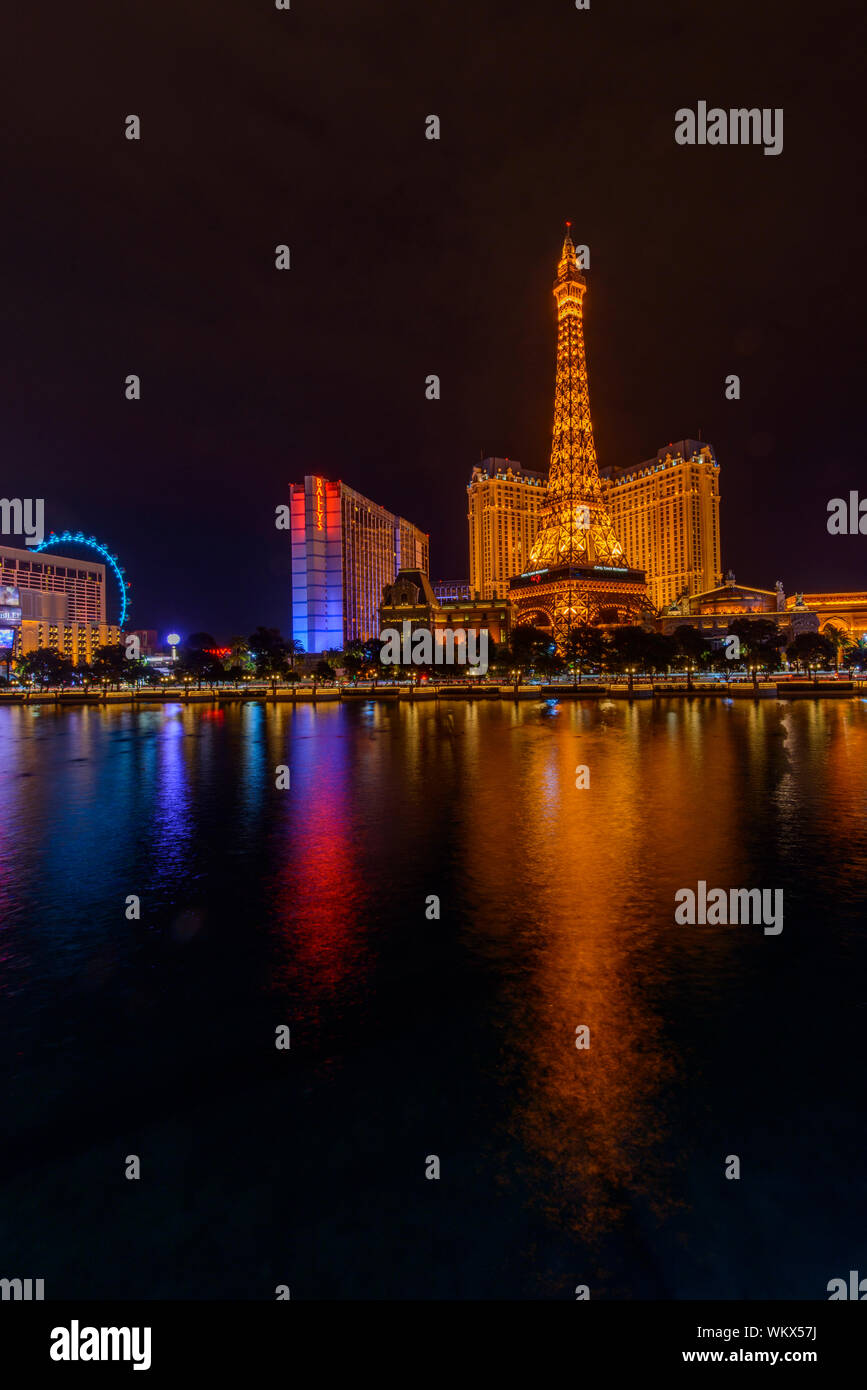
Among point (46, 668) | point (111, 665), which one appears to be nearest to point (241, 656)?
point (111, 665)

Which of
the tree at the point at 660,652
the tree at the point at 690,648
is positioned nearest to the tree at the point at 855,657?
the tree at the point at 690,648

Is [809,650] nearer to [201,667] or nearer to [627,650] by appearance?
[627,650]

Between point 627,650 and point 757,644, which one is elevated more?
point 757,644

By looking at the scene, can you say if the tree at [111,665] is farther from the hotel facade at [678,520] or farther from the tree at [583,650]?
the hotel facade at [678,520]

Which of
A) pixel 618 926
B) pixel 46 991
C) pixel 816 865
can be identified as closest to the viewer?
Result: pixel 46 991

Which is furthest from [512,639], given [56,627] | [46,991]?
[56,627]
